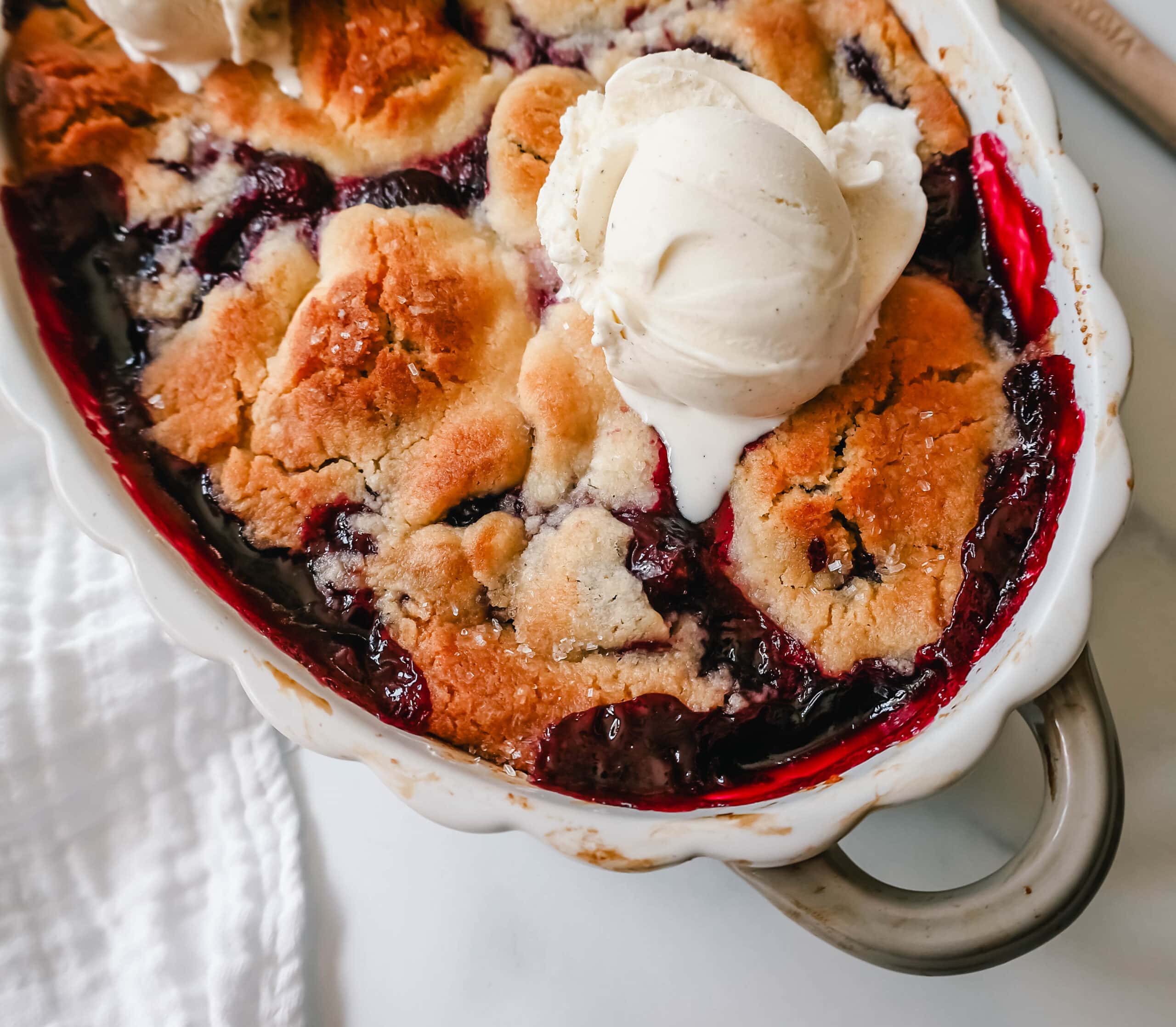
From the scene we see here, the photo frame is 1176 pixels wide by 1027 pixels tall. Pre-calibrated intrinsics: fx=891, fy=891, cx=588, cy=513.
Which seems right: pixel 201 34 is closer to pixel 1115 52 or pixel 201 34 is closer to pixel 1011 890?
pixel 1115 52

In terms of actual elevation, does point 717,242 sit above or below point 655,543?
above

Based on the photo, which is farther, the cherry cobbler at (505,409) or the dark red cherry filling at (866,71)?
the dark red cherry filling at (866,71)

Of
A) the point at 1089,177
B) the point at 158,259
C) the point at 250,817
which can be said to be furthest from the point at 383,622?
the point at 1089,177

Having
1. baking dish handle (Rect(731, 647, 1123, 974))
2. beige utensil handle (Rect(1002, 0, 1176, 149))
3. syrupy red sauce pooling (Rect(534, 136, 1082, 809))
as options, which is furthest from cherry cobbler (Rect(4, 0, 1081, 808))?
beige utensil handle (Rect(1002, 0, 1176, 149))

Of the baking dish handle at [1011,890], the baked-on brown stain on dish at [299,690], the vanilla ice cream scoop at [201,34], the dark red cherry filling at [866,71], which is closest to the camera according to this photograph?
the baking dish handle at [1011,890]

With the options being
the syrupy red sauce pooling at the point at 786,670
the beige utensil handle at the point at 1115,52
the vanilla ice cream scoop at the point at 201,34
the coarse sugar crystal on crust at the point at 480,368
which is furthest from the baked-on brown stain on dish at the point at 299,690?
the beige utensil handle at the point at 1115,52

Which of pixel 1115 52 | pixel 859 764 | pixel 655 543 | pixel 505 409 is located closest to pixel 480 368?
pixel 505 409

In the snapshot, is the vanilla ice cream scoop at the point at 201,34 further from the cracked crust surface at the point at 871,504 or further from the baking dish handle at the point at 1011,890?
the baking dish handle at the point at 1011,890
